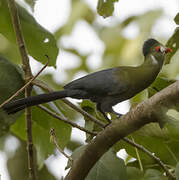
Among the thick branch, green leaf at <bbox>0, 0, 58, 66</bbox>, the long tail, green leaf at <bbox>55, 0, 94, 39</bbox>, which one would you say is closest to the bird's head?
green leaf at <bbox>0, 0, 58, 66</bbox>

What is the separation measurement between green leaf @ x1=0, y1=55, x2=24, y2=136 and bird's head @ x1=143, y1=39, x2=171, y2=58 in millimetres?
748

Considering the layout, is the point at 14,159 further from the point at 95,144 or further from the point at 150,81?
the point at 95,144

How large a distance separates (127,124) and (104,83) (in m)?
0.87

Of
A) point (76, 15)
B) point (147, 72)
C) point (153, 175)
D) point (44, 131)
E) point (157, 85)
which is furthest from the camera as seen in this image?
point (76, 15)

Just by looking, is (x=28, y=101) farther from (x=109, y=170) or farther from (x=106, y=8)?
(x=106, y=8)

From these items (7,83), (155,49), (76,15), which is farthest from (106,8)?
(76,15)

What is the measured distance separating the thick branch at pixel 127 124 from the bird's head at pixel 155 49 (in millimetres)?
907

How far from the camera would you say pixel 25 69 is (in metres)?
2.39

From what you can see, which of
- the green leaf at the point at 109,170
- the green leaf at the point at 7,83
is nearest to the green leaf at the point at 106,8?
the green leaf at the point at 7,83

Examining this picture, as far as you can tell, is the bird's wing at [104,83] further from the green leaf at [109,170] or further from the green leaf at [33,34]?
the green leaf at [109,170]

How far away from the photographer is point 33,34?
8.27 ft

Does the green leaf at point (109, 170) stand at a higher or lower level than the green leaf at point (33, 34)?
lower

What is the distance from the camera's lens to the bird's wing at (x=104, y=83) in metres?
2.46

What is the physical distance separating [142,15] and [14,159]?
2097mm
